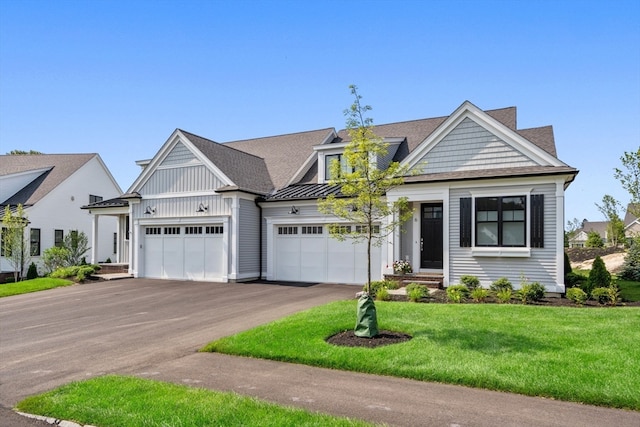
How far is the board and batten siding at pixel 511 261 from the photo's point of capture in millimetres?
13134

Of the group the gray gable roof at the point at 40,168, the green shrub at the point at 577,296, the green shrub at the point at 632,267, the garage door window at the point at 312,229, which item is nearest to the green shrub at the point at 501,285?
the green shrub at the point at 577,296

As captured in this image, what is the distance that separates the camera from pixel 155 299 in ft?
47.5

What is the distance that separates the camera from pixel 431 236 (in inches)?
611

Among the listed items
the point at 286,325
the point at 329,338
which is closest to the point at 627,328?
the point at 329,338

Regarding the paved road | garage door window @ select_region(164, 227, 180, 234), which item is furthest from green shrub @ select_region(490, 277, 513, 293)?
garage door window @ select_region(164, 227, 180, 234)

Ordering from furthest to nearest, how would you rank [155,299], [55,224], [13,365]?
[55,224]
[155,299]
[13,365]

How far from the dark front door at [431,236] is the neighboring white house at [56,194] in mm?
19989

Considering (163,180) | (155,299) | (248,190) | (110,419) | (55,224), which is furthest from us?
(55,224)

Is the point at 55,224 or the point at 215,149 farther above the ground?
the point at 215,149

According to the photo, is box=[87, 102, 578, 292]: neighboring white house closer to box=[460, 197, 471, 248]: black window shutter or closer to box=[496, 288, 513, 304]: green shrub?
box=[460, 197, 471, 248]: black window shutter

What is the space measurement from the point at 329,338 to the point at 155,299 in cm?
858

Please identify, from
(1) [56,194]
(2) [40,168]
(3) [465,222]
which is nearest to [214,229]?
(3) [465,222]

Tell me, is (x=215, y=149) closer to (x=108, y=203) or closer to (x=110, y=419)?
(x=108, y=203)

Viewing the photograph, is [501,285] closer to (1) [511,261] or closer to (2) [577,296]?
(1) [511,261]
